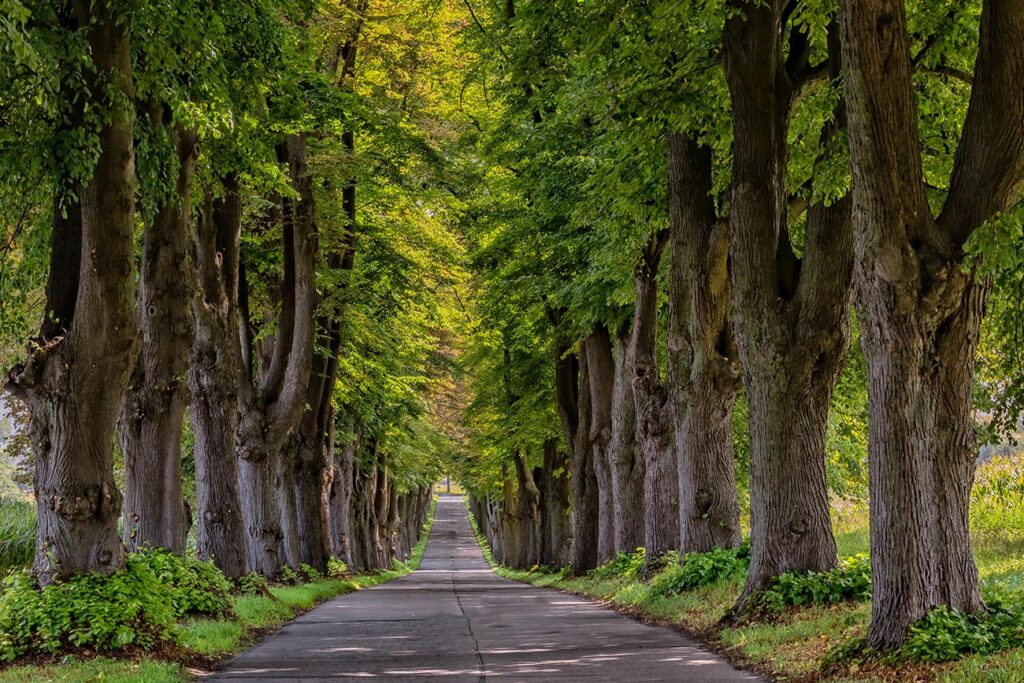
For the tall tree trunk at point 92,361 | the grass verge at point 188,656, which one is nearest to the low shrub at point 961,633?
the grass verge at point 188,656

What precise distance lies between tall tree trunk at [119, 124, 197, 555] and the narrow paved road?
2.36 metres

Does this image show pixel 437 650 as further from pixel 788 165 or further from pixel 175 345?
pixel 788 165

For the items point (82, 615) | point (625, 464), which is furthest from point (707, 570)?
point (82, 615)

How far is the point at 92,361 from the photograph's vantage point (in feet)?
35.6

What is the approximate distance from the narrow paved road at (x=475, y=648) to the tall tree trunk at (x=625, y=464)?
195 inches

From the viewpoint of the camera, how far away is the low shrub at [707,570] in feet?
51.7

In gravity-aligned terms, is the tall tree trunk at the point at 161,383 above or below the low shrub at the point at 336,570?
above

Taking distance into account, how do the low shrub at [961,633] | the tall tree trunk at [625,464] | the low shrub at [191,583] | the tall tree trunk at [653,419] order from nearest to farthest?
the low shrub at [961,633] < the low shrub at [191,583] < the tall tree trunk at [653,419] < the tall tree trunk at [625,464]

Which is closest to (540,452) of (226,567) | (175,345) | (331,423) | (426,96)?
(331,423)

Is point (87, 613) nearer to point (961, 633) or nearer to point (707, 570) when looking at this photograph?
point (961, 633)

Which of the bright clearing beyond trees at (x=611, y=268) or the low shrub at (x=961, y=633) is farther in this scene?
the bright clearing beyond trees at (x=611, y=268)

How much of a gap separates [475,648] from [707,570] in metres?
4.96

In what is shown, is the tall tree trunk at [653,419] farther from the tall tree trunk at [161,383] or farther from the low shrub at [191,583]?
the tall tree trunk at [161,383]

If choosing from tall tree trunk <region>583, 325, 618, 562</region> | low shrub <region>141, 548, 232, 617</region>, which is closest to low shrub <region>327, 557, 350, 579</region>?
tall tree trunk <region>583, 325, 618, 562</region>
